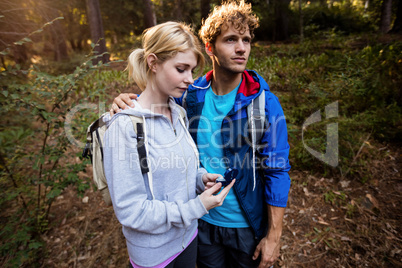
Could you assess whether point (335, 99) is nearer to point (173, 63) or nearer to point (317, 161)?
point (317, 161)

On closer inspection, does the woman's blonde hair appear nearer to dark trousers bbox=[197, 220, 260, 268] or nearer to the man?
the man

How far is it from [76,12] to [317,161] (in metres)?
22.1

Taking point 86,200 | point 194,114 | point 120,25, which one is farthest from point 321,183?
point 120,25

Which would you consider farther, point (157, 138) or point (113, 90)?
point (113, 90)

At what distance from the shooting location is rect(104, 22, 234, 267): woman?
1.20 metres

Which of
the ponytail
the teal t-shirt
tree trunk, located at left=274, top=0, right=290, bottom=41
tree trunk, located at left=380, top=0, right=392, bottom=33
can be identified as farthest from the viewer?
tree trunk, located at left=274, top=0, right=290, bottom=41

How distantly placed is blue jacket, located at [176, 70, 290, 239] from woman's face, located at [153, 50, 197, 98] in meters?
0.53

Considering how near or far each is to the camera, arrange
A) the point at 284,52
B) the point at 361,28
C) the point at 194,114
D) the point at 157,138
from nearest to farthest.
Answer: the point at 157,138 < the point at 194,114 < the point at 284,52 < the point at 361,28

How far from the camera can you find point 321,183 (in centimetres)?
337

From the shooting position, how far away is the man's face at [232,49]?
1793 millimetres

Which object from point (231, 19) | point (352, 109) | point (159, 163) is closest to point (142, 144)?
point (159, 163)

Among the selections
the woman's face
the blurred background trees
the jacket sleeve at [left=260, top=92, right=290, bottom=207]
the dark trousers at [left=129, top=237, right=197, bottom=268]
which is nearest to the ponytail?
the woman's face

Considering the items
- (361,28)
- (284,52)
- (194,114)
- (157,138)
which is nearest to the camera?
(157,138)

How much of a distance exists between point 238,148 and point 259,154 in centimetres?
18
